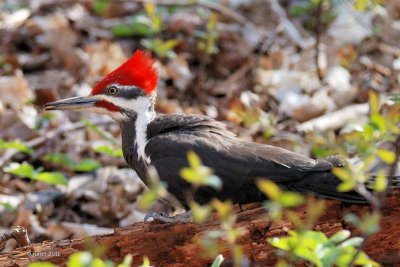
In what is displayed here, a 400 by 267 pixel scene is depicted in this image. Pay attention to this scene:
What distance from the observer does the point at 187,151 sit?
3924mm

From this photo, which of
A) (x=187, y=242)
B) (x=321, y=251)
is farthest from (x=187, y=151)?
(x=321, y=251)

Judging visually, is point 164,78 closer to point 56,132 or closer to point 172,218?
point 56,132

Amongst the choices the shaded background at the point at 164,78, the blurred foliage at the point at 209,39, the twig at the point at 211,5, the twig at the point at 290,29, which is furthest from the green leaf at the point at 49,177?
the twig at the point at 290,29

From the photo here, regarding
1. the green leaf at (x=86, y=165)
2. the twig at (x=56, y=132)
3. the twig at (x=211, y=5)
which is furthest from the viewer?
the twig at (x=211, y=5)

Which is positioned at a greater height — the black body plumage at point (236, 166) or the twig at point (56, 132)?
the black body plumage at point (236, 166)

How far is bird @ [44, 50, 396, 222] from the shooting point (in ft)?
12.4

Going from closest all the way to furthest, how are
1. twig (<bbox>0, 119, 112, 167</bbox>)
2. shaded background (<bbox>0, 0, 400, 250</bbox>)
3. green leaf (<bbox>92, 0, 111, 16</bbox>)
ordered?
1. shaded background (<bbox>0, 0, 400, 250</bbox>)
2. twig (<bbox>0, 119, 112, 167</bbox>)
3. green leaf (<bbox>92, 0, 111, 16</bbox>)

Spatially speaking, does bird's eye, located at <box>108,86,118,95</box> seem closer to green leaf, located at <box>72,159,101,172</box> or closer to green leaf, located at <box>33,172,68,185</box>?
green leaf, located at <box>33,172,68,185</box>

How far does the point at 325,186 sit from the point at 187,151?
69 centimetres

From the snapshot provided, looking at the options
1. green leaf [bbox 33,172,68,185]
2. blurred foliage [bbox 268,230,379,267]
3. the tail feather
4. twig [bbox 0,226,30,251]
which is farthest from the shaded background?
blurred foliage [bbox 268,230,379,267]

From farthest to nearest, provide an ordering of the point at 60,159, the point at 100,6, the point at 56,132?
the point at 100,6
the point at 56,132
the point at 60,159

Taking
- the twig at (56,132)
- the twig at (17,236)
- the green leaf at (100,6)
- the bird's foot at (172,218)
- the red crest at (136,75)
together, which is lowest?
the twig at (56,132)

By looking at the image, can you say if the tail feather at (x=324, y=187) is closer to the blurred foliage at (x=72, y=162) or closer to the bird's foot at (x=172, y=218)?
the bird's foot at (x=172, y=218)

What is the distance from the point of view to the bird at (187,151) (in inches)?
149
